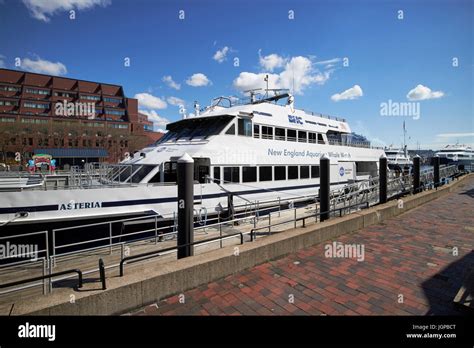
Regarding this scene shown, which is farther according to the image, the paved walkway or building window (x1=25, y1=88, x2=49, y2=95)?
building window (x1=25, y1=88, x2=49, y2=95)

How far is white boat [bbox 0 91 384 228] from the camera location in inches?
318

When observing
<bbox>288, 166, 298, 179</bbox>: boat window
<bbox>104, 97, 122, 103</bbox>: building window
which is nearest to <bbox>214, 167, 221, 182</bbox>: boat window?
<bbox>288, 166, 298, 179</bbox>: boat window

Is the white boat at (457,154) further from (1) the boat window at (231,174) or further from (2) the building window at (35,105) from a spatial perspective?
(2) the building window at (35,105)

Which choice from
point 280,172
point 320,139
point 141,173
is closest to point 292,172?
point 280,172

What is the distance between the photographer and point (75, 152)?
61.8 meters

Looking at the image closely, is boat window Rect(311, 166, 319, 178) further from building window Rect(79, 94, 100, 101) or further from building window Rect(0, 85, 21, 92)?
building window Rect(0, 85, 21, 92)

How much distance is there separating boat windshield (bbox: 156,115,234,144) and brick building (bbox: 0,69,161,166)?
5344 centimetres

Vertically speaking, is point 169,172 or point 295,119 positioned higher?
point 295,119

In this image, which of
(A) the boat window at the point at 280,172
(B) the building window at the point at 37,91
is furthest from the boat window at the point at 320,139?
(B) the building window at the point at 37,91

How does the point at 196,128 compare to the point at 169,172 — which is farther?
the point at 196,128

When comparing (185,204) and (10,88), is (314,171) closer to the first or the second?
(185,204)

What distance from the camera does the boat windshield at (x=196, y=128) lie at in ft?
39.5

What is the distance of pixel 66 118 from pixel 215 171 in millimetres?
75452
